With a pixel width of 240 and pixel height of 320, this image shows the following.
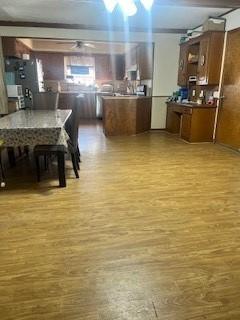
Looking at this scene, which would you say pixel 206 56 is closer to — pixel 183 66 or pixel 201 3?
pixel 183 66

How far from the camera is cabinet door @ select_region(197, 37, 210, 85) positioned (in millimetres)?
4926

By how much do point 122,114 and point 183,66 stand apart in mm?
1806

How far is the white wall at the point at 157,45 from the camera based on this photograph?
18.7ft

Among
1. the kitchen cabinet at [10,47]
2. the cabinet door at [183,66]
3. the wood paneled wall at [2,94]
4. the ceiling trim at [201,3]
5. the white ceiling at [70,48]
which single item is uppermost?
the white ceiling at [70,48]

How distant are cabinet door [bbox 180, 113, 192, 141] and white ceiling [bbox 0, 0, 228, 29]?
1.91 meters

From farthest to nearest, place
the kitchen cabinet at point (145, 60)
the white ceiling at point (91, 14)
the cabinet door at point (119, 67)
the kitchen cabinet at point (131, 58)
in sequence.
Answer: the cabinet door at point (119, 67)
the kitchen cabinet at point (131, 58)
the kitchen cabinet at point (145, 60)
the white ceiling at point (91, 14)

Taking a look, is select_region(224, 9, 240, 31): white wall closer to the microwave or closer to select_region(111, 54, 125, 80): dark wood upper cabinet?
the microwave

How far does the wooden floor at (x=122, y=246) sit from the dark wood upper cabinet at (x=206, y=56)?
90.4 inches

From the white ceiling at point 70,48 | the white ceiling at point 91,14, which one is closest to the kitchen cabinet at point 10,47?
the white ceiling at point 91,14

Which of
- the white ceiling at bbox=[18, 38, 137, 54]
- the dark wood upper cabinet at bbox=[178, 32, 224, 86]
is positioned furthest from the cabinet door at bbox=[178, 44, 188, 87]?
the white ceiling at bbox=[18, 38, 137, 54]

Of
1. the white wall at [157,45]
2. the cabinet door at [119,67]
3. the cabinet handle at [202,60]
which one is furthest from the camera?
the cabinet door at [119,67]

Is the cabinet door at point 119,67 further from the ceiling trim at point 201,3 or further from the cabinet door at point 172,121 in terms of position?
the ceiling trim at point 201,3

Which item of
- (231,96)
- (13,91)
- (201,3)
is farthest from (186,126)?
(13,91)

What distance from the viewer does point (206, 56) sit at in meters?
4.96
